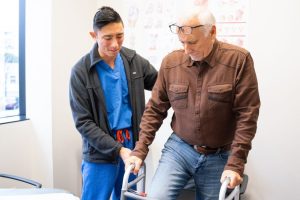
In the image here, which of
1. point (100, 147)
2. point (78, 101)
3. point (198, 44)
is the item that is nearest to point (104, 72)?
point (78, 101)

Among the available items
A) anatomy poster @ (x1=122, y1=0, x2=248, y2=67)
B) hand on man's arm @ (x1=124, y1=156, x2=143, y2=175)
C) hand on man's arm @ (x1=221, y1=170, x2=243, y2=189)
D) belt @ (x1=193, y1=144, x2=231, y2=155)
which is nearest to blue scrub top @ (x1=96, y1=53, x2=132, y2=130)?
hand on man's arm @ (x1=124, y1=156, x2=143, y2=175)

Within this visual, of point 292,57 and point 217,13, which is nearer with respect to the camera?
point 292,57

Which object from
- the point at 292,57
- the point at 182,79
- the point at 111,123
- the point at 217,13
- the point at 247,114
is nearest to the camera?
the point at 247,114

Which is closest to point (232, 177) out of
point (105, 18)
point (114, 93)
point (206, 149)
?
point (206, 149)

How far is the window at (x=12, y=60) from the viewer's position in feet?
8.29

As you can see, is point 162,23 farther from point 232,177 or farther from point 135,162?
point 232,177

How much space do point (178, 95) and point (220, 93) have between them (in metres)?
0.21

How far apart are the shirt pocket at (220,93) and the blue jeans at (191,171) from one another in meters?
0.28

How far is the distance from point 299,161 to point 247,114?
42.5 inches

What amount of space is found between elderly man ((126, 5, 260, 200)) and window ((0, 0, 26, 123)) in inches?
51.7

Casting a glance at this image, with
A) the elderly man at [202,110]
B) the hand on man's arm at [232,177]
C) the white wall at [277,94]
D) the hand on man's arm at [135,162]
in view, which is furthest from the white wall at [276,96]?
the hand on man's arm at [135,162]

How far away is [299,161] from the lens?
2316 millimetres

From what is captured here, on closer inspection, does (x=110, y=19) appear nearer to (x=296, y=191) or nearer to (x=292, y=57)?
(x=292, y=57)

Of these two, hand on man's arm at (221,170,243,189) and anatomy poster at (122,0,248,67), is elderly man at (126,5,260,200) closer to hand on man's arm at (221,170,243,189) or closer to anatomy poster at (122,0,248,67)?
hand on man's arm at (221,170,243,189)
